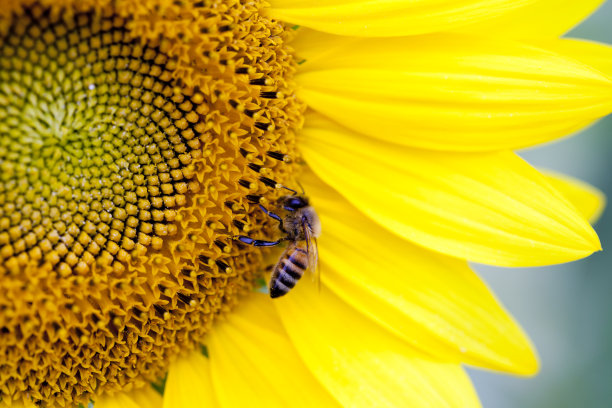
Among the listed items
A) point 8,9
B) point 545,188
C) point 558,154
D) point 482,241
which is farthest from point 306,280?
point 558,154

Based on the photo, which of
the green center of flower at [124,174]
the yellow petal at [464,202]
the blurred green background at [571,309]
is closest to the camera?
the green center of flower at [124,174]

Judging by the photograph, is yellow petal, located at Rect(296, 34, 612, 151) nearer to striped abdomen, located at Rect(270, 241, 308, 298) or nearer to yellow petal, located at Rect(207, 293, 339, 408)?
striped abdomen, located at Rect(270, 241, 308, 298)

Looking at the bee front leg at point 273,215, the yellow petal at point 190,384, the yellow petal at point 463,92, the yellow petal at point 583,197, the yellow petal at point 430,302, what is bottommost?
the yellow petal at point 190,384

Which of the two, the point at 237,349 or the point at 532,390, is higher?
the point at 237,349

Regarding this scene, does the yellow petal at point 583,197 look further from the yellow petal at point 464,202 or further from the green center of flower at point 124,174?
the green center of flower at point 124,174

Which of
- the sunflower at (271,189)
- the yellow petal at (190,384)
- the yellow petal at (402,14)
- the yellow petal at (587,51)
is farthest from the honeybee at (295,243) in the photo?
the yellow petal at (587,51)

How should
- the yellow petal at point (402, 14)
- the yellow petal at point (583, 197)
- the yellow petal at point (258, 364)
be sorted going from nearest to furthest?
the yellow petal at point (402, 14)
the yellow petal at point (258, 364)
the yellow petal at point (583, 197)

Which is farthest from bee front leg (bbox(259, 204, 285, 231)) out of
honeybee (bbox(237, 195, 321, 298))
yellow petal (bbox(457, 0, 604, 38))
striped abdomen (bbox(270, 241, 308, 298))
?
yellow petal (bbox(457, 0, 604, 38))

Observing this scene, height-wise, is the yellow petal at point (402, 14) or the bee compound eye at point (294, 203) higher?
the yellow petal at point (402, 14)

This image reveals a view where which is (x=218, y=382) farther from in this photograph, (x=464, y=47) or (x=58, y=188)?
(x=464, y=47)
